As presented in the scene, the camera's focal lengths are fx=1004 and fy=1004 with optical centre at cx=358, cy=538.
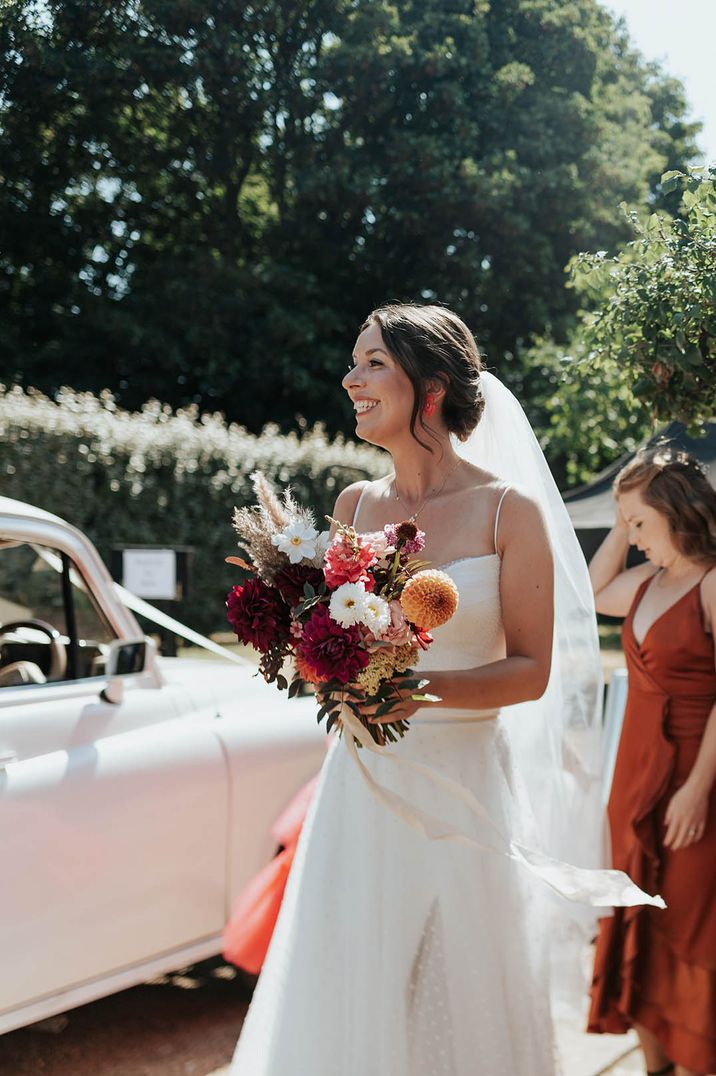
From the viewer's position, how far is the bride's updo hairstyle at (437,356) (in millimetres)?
2420

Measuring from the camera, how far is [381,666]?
6.56ft

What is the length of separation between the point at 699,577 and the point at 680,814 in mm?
730

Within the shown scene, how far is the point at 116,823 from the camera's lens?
3.17m

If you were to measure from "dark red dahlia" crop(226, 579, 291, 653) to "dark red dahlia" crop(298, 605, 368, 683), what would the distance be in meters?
0.12

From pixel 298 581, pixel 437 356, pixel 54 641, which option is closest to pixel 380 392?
pixel 437 356

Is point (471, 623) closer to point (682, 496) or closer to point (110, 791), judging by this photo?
point (682, 496)

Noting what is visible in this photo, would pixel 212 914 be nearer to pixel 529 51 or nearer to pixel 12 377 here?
pixel 12 377

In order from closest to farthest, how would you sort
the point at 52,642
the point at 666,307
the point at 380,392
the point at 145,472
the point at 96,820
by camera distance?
1. the point at 380,392
2. the point at 666,307
3. the point at 96,820
4. the point at 52,642
5. the point at 145,472

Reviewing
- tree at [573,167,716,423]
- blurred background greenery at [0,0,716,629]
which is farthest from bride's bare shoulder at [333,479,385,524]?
blurred background greenery at [0,0,716,629]

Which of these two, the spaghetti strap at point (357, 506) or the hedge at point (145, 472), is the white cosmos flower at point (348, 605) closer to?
the spaghetti strap at point (357, 506)

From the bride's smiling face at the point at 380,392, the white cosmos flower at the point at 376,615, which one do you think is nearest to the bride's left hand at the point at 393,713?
the white cosmos flower at the point at 376,615

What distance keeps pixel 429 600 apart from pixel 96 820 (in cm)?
169

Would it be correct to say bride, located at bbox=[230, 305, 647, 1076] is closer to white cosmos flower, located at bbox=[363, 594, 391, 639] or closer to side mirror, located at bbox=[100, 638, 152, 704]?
white cosmos flower, located at bbox=[363, 594, 391, 639]

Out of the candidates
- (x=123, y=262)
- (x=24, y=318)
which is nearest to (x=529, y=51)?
(x=123, y=262)
